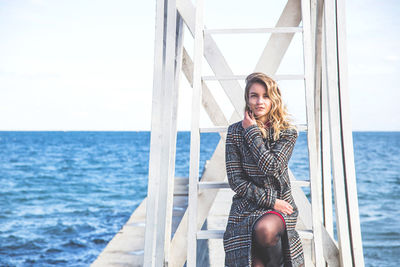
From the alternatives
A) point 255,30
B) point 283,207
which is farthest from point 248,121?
point 255,30

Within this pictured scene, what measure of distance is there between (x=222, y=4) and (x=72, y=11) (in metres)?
47.0

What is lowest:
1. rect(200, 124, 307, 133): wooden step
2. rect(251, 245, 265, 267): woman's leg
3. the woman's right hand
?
rect(251, 245, 265, 267): woman's leg

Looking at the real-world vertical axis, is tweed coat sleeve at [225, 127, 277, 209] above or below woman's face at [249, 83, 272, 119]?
below

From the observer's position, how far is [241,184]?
2.07 m

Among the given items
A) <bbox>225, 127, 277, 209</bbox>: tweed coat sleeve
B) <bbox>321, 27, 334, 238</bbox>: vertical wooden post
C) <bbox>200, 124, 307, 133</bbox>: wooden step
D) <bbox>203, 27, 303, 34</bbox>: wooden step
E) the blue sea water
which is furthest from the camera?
the blue sea water

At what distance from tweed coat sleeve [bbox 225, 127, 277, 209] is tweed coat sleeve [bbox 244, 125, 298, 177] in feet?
0.33

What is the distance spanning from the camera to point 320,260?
2125 mm

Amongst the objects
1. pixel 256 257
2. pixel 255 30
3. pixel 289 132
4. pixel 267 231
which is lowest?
pixel 256 257

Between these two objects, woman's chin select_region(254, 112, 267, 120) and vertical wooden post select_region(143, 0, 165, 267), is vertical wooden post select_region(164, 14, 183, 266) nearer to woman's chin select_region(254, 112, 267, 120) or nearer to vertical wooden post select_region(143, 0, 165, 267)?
vertical wooden post select_region(143, 0, 165, 267)

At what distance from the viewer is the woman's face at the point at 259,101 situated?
7.13 ft

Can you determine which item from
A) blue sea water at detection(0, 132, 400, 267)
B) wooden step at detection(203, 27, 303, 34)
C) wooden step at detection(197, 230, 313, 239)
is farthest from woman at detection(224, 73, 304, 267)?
blue sea water at detection(0, 132, 400, 267)

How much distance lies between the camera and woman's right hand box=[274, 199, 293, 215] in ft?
6.70

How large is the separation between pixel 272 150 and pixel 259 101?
0.93ft

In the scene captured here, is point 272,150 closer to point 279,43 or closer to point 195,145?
point 195,145
